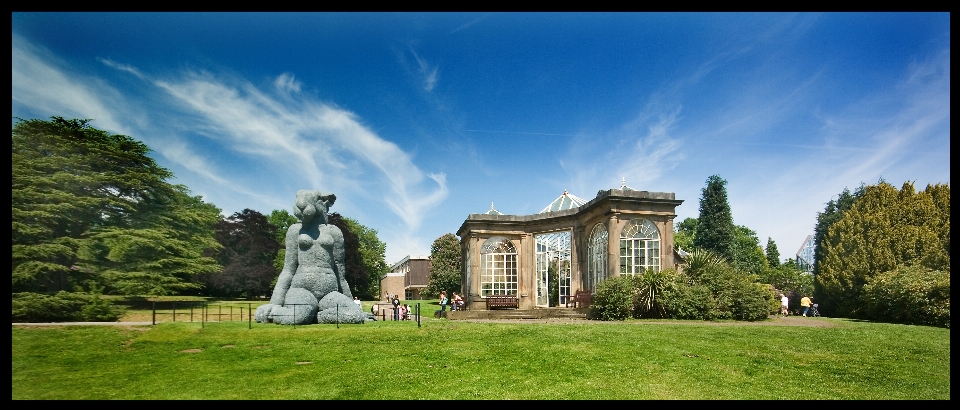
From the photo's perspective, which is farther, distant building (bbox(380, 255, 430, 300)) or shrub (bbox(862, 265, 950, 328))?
distant building (bbox(380, 255, 430, 300))

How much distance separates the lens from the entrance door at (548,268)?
74.1 feet

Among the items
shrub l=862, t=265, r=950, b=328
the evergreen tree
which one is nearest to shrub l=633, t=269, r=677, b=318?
shrub l=862, t=265, r=950, b=328

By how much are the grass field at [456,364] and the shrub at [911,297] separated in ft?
13.8

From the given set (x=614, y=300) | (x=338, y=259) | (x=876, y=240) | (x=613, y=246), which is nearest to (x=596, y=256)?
(x=613, y=246)

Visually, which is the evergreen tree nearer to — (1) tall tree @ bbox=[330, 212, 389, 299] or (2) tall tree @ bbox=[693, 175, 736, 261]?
(1) tall tree @ bbox=[330, 212, 389, 299]

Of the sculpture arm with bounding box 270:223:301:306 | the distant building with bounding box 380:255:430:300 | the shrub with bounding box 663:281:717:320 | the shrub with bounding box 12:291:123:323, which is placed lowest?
the distant building with bounding box 380:255:430:300

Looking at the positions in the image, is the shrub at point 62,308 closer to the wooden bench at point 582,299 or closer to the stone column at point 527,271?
the wooden bench at point 582,299

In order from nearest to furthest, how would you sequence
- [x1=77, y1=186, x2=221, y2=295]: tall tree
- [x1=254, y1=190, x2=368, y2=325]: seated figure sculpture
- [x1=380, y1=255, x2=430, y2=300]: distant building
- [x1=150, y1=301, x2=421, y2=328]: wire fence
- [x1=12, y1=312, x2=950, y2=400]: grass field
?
[x1=12, y1=312, x2=950, y2=400]: grass field
[x1=254, y1=190, x2=368, y2=325]: seated figure sculpture
[x1=150, y1=301, x2=421, y2=328]: wire fence
[x1=77, y1=186, x2=221, y2=295]: tall tree
[x1=380, y1=255, x2=430, y2=300]: distant building

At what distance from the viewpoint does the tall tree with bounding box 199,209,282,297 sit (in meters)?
26.5

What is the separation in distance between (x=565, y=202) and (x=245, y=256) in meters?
18.0

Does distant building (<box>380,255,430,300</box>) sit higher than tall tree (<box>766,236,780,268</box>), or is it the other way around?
tall tree (<box>766,236,780,268</box>)
